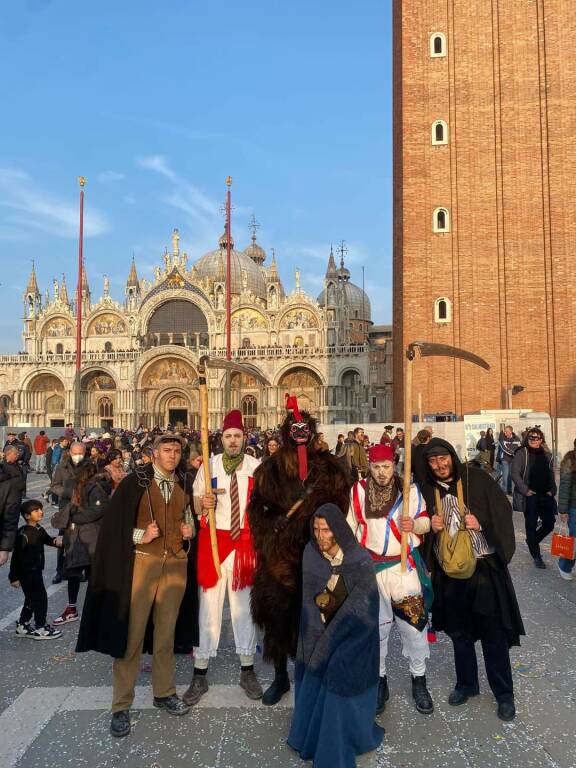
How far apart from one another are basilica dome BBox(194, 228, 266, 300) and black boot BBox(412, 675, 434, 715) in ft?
169

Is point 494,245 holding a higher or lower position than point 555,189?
lower

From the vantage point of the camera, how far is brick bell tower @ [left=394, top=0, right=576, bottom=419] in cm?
2403

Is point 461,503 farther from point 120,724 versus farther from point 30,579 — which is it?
point 30,579

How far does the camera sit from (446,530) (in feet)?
13.4

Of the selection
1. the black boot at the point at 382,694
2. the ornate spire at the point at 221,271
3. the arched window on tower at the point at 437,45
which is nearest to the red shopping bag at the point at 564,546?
the black boot at the point at 382,694

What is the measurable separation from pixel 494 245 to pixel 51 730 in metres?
23.9

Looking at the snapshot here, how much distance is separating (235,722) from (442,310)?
22.3m

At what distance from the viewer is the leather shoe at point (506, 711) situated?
386 centimetres

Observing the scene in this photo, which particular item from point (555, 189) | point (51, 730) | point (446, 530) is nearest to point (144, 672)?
point (51, 730)

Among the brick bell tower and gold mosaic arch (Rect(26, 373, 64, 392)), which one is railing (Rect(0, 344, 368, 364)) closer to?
gold mosaic arch (Rect(26, 373, 64, 392))

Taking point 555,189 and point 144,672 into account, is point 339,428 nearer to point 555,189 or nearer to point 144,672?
point 555,189

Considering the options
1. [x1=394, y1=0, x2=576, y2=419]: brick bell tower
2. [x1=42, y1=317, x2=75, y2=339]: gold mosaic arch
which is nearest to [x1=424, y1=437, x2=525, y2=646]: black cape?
[x1=394, y1=0, x2=576, y2=419]: brick bell tower

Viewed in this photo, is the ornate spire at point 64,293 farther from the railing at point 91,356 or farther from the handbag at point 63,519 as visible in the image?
the handbag at point 63,519

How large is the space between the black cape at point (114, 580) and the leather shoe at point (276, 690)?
2.66ft
